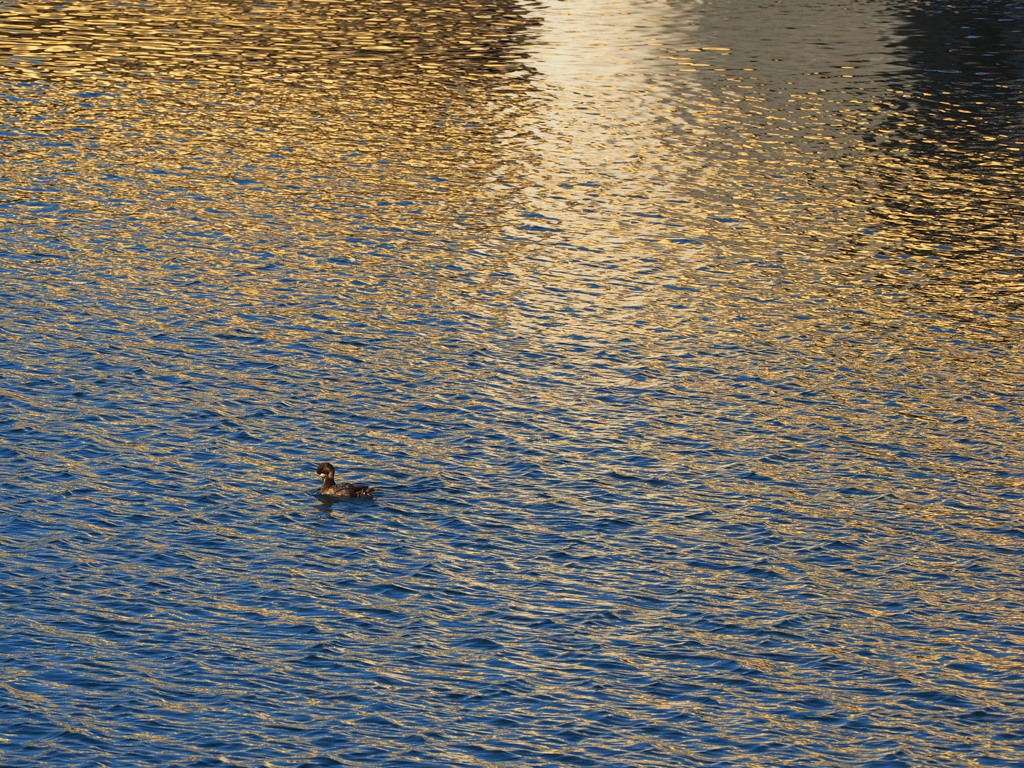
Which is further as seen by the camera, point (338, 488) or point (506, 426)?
point (506, 426)

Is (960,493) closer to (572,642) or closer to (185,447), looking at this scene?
(572,642)

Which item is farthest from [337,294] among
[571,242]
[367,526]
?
[367,526]

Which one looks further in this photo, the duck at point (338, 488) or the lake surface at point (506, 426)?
the duck at point (338, 488)

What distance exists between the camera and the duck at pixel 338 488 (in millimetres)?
40531

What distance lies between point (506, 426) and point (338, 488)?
7.52 meters

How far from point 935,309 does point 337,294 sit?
22726 millimetres

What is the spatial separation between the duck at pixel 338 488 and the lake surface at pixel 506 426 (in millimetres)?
396

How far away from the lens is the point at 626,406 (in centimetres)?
4841

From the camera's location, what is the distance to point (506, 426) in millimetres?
46438

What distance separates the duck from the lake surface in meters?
0.40

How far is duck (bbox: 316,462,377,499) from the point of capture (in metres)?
40.5

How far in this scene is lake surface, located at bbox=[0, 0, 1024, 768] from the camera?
32.4m

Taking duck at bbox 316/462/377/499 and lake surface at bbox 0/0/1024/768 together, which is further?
duck at bbox 316/462/377/499

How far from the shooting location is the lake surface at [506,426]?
1275 inches
